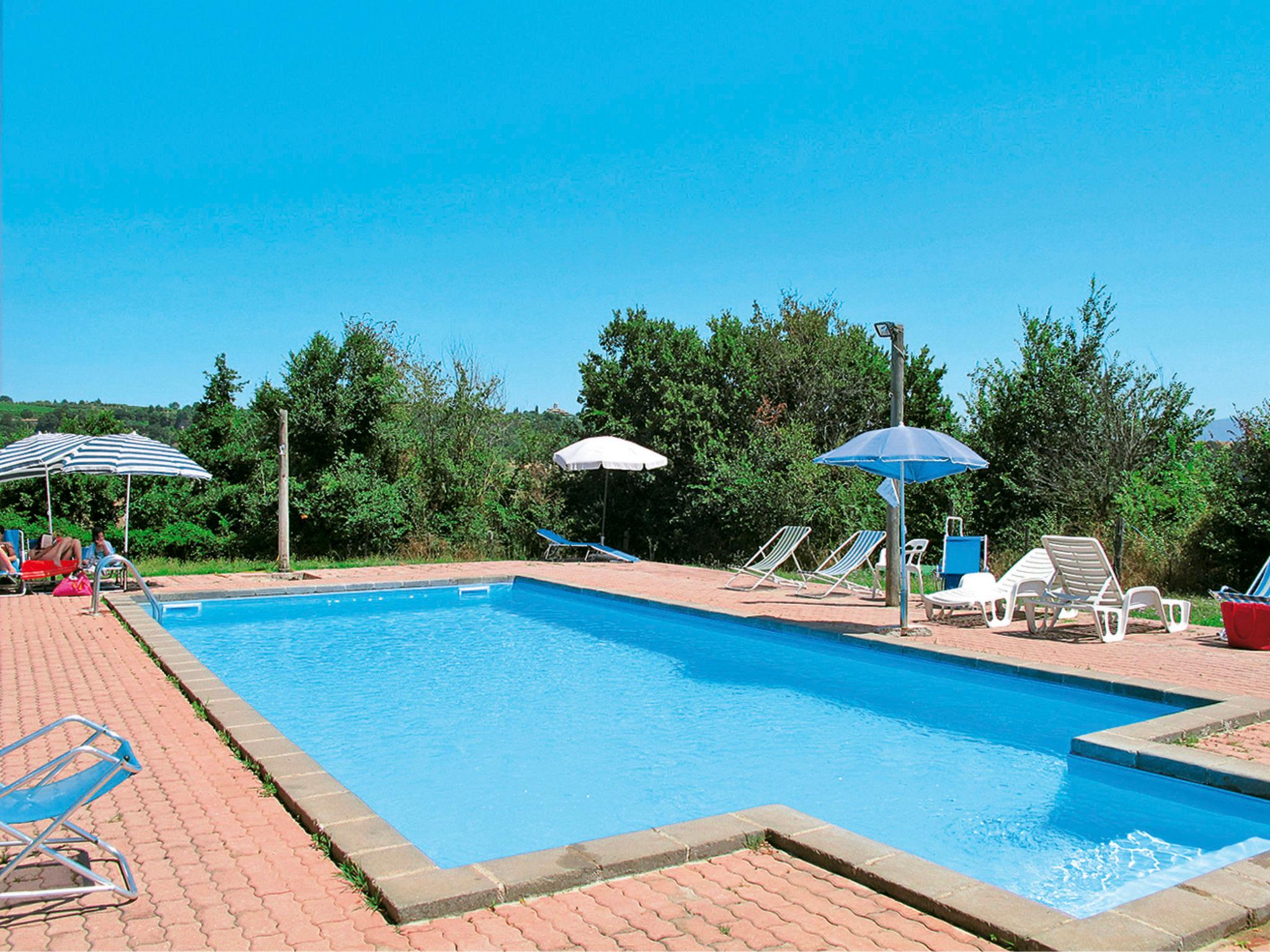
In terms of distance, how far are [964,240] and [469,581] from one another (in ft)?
36.6

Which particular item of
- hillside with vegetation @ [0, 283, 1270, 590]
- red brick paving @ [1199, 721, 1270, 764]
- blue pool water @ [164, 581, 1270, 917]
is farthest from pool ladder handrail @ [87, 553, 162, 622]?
red brick paving @ [1199, 721, 1270, 764]

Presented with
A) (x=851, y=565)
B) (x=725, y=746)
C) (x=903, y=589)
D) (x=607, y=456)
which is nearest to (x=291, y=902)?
(x=725, y=746)

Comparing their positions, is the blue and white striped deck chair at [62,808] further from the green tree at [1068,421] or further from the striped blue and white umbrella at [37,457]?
the green tree at [1068,421]

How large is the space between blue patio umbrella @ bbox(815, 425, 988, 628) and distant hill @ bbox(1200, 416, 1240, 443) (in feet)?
18.7

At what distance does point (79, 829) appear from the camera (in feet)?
10.8

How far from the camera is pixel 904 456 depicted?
25.5 ft

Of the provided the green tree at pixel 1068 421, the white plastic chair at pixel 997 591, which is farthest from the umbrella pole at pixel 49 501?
the green tree at pixel 1068 421

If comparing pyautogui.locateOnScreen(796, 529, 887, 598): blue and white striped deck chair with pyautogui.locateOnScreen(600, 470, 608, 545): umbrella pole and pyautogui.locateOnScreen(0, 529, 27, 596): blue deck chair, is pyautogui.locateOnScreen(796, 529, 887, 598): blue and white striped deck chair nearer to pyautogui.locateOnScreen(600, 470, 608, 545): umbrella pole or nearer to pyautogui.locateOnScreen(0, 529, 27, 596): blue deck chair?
pyautogui.locateOnScreen(600, 470, 608, 545): umbrella pole

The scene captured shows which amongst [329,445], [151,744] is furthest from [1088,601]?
[329,445]

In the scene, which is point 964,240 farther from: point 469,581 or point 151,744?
point 151,744

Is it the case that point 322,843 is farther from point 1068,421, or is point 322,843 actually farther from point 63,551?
point 1068,421

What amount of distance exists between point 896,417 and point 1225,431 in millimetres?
6379

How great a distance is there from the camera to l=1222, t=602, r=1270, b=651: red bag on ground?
7305 millimetres

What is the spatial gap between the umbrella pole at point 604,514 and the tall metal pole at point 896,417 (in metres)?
7.01
